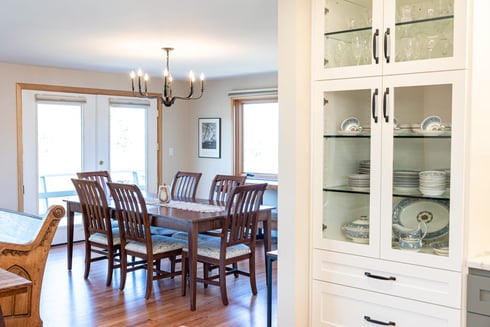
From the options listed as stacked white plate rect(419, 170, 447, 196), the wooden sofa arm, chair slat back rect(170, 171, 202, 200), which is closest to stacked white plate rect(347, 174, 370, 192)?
stacked white plate rect(419, 170, 447, 196)

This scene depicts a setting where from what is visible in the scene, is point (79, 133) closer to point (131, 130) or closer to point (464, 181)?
point (131, 130)

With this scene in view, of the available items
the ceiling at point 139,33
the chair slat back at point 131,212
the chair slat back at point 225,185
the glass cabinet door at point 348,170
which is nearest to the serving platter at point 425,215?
the glass cabinet door at point 348,170

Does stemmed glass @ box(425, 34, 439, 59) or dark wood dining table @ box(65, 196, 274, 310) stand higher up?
stemmed glass @ box(425, 34, 439, 59)

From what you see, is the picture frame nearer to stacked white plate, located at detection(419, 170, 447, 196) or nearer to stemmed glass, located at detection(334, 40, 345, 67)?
stemmed glass, located at detection(334, 40, 345, 67)

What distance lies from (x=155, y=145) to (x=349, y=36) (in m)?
5.38

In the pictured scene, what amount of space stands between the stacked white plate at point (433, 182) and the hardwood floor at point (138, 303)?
1924 millimetres

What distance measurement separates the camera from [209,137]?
25.0 feet

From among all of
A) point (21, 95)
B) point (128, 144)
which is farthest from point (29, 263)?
point (128, 144)

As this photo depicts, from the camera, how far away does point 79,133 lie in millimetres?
6676

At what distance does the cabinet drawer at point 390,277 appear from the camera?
2137 millimetres

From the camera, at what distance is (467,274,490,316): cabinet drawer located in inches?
80.5

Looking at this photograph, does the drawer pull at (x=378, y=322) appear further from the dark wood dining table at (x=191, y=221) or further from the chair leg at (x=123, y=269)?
the chair leg at (x=123, y=269)

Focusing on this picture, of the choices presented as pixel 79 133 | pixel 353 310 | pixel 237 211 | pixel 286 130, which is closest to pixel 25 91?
pixel 79 133

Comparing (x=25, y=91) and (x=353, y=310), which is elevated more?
(x=25, y=91)
